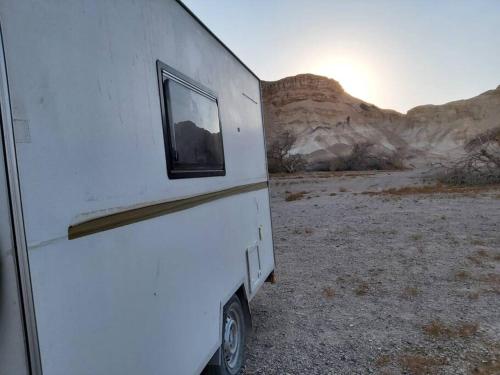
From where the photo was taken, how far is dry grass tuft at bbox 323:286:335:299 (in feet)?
17.4

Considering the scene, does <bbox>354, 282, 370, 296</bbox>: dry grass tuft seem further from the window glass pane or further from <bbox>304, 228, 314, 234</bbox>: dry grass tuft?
<bbox>304, 228, 314, 234</bbox>: dry grass tuft

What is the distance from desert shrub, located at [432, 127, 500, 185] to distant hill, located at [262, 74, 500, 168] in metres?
29.5

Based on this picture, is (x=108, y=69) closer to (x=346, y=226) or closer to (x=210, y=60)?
(x=210, y=60)

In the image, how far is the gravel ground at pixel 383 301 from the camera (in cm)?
360

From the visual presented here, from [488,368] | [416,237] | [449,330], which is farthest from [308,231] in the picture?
[488,368]

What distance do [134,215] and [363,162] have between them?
4132cm

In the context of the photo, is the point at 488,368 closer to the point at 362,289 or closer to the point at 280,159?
the point at 362,289

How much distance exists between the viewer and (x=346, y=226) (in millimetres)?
10250

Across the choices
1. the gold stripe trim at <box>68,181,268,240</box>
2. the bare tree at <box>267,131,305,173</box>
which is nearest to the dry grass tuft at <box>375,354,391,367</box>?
the gold stripe trim at <box>68,181,268,240</box>

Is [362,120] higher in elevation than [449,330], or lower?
higher

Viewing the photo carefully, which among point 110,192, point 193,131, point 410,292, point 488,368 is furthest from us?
point 410,292

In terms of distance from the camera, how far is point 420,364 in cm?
345

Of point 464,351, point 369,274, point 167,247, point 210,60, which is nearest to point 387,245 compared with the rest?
point 369,274

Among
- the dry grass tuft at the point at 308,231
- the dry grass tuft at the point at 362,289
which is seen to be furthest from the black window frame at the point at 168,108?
the dry grass tuft at the point at 308,231
